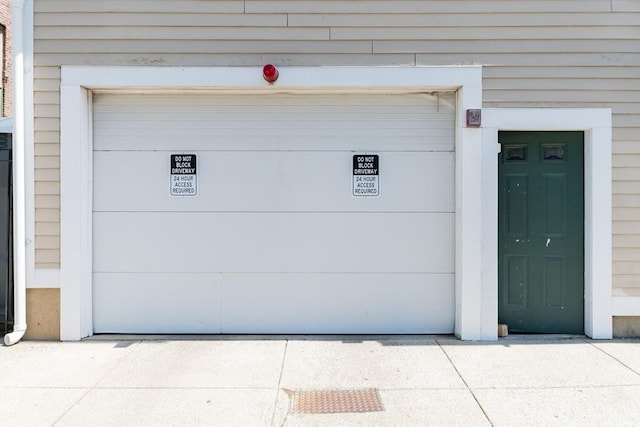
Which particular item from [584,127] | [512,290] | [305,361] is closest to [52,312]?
[305,361]

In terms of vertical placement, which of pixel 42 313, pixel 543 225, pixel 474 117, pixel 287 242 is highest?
pixel 474 117

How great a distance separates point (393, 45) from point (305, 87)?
988 millimetres

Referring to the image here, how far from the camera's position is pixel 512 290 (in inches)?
193

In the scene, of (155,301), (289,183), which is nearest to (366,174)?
(289,183)

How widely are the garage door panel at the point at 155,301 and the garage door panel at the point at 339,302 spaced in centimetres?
21

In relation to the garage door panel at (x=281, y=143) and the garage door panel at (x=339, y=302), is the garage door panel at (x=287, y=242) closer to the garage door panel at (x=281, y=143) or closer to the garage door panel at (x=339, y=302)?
the garage door panel at (x=339, y=302)

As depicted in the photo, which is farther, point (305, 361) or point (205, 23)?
point (205, 23)

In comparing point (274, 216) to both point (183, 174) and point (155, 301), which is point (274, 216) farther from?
point (155, 301)

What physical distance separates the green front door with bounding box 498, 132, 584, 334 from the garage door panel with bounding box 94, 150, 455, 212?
2.36 ft

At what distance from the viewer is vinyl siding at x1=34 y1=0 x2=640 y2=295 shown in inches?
186

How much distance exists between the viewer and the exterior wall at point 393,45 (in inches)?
186

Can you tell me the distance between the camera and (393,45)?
15.6 feet

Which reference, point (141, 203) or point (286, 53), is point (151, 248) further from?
point (286, 53)

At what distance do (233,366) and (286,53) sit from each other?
306 cm
